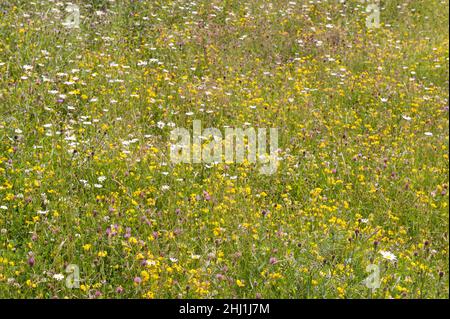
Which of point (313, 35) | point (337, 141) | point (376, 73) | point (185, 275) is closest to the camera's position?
point (185, 275)

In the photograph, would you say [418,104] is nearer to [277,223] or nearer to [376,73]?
[376,73]

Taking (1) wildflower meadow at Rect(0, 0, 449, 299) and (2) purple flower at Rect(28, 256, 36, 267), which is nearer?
(2) purple flower at Rect(28, 256, 36, 267)

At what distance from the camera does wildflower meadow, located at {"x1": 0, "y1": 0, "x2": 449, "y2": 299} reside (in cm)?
376

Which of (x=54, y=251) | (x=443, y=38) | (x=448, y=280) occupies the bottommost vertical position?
(x=448, y=280)

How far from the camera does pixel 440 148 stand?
582 cm

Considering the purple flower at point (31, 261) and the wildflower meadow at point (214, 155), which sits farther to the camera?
the wildflower meadow at point (214, 155)

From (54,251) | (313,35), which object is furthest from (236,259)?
(313,35)

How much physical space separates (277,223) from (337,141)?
176 centimetres

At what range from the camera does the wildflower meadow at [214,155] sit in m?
3.76

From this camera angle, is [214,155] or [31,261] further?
[214,155]

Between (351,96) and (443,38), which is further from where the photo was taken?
(443,38)

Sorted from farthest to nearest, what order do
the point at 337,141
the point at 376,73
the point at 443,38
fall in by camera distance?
1. the point at 443,38
2. the point at 376,73
3. the point at 337,141

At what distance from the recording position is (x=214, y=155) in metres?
5.31

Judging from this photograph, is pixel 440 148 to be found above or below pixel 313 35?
below
